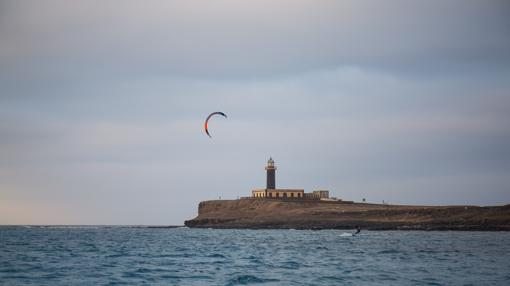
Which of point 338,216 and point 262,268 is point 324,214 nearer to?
point 338,216

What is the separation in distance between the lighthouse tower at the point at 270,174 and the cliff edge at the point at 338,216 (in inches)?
274

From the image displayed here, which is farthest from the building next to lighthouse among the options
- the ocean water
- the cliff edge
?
the ocean water

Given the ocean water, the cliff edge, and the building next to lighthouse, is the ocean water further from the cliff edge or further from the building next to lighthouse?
the building next to lighthouse

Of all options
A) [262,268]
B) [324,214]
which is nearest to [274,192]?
[324,214]

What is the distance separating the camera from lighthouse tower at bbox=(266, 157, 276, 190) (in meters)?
170

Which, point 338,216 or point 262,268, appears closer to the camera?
point 262,268

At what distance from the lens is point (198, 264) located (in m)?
43.6

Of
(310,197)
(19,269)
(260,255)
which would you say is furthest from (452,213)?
(19,269)

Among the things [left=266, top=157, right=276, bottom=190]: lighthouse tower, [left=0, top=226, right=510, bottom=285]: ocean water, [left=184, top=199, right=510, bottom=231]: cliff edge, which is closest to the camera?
[left=0, top=226, right=510, bottom=285]: ocean water

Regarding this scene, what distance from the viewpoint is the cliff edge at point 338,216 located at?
411 feet

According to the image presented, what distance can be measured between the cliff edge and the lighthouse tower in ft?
22.8

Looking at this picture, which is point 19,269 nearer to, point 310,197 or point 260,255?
point 260,255

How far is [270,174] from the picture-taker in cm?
17400

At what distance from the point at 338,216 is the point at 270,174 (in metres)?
31.8
